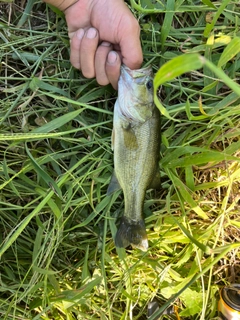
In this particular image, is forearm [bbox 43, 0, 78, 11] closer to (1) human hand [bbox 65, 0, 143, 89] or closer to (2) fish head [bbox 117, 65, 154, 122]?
(1) human hand [bbox 65, 0, 143, 89]

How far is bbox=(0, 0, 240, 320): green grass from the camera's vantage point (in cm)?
177

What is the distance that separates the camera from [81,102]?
5.95 feet

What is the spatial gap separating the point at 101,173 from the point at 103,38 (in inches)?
26.2

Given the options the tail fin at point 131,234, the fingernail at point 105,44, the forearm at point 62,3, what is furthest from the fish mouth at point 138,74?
the tail fin at point 131,234

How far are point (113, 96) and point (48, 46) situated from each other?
43cm

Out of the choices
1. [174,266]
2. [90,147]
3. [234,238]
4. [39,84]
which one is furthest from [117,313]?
[39,84]

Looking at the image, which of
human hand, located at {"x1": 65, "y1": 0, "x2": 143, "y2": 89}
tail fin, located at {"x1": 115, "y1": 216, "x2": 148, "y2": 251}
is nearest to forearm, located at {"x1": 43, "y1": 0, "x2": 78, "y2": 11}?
human hand, located at {"x1": 65, "y1": 0, "x2": 143, "y2": 89}

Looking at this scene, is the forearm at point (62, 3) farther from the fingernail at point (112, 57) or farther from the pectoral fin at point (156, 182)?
the pectoral fin at point (156, 182)

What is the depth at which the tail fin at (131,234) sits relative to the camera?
1.80 meters

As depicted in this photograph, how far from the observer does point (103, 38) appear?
1.70 metres

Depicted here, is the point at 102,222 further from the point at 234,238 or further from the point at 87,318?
the point at 234,238

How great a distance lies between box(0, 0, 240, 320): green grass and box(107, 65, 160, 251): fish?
111mm

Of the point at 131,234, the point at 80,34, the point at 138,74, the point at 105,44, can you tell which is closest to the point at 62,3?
the point at 80,34

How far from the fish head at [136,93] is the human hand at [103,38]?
0.08m
